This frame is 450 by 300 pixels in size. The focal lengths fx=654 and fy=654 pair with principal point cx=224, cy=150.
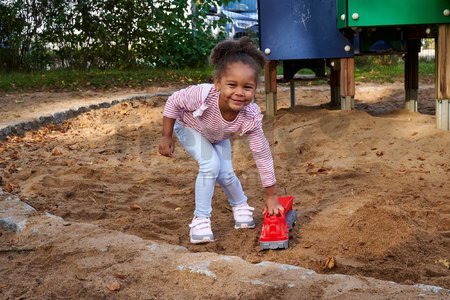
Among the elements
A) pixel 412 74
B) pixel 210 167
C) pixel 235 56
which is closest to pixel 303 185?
pixel 210 167

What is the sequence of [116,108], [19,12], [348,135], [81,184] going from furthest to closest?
[19,12], [116,108], [348,135], [81,184]

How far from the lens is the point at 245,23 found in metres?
14.7

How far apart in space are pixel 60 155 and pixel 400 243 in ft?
11.1

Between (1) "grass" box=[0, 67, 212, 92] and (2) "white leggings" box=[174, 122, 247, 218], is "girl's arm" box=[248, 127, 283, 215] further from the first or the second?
(1) "grass" box=[0, 67, 212, 92]

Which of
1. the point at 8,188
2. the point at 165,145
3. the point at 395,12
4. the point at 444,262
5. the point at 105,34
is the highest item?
the point at 105,34

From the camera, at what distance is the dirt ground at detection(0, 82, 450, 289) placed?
2.90m

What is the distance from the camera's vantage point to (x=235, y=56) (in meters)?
3.12

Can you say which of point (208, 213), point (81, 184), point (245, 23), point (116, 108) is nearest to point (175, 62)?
point (245, 23)

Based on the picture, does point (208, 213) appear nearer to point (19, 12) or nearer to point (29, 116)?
point (29, 116)

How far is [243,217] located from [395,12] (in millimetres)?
2712

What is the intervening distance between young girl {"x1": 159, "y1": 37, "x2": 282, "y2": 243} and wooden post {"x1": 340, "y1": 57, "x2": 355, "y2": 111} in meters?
2.76

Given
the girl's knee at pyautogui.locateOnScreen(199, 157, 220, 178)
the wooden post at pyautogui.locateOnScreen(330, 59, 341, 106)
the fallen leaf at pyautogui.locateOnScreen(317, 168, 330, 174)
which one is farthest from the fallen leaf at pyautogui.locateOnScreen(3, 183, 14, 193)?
the wooden post at pyautogui.locateOnScreen(330, 59, 341, 106)

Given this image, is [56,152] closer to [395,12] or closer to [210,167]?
[210,167]

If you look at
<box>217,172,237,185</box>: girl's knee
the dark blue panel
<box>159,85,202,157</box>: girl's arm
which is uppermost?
the dark blue panel
